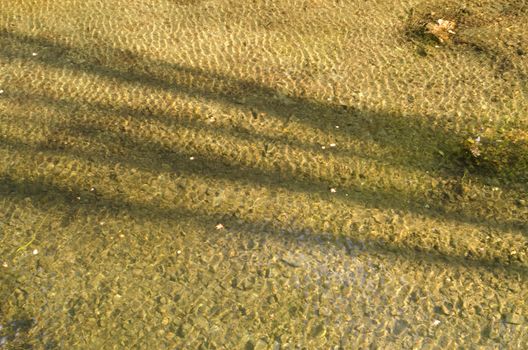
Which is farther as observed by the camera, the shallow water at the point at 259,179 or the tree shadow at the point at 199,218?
the tree shadow at the point at 199,218

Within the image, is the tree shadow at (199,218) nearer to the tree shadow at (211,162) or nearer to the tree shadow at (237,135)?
the tree shadow at (237,135)

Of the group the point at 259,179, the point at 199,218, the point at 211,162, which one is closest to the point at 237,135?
the point at 211,162

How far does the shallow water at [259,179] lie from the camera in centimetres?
236

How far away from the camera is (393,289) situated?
2.41 m

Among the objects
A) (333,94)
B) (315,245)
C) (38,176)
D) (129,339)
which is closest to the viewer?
(129,339)

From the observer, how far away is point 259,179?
2.89 metres

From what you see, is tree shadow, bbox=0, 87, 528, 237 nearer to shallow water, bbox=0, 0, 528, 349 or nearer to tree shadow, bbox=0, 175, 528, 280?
shallow water, bbox=0, 0, 528, 349

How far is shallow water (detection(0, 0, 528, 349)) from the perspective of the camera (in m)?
2.36

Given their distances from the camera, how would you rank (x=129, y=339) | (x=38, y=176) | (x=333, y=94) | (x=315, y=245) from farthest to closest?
(x=333, y=94)
(x=38, y=176)
(x=315, y=245)
(x=129, y=339)

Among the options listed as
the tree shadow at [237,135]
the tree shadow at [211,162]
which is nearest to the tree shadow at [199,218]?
the tree shadow at [237,135]

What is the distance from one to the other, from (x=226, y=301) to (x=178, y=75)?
159 cm

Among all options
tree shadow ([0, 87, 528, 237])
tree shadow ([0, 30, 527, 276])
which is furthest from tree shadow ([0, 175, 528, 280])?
tree shadow ([0, 87, 528, 237])

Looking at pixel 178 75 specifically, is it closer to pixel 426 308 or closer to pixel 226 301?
pixel 226 301

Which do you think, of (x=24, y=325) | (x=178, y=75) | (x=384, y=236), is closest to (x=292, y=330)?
(x=384, y=236)
